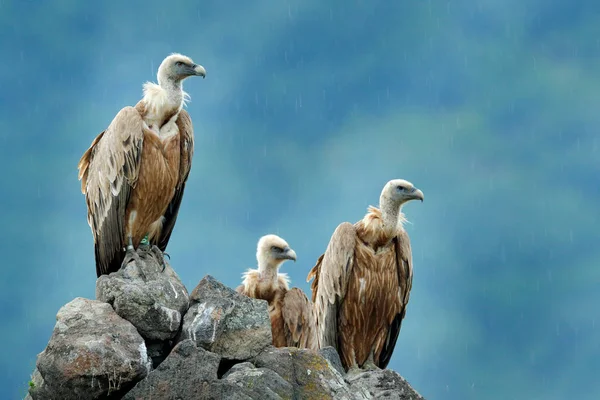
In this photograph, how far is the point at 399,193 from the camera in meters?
14.8

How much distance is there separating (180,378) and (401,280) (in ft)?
16.5

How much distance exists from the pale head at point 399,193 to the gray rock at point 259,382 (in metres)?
4.36

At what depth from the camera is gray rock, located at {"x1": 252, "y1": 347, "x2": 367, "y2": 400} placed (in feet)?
37.1

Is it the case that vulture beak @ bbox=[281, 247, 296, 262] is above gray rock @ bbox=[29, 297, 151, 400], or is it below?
above

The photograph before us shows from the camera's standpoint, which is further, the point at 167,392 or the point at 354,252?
the point at 354,252

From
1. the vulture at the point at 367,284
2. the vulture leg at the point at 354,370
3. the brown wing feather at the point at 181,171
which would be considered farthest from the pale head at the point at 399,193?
the brown wing feather at the point at 181,171

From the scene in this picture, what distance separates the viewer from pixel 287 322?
14.2m

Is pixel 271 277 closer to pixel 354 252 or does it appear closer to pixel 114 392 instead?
pixel 354 252

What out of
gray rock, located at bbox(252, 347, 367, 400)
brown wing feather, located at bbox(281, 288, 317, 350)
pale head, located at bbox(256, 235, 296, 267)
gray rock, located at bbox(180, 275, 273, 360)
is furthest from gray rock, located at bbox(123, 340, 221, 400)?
pale head, located at bbox(256, 235, 296, 267)

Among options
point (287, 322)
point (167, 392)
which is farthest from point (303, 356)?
point (287, 322)

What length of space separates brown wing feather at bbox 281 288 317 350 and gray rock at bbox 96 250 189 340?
8.36 ft

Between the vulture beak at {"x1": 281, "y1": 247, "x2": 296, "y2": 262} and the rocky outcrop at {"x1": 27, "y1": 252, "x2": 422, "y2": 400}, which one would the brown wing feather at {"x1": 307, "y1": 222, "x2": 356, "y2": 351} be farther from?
the rocky outcrop at {"x1": 27, "y1": 252, "x2": 422, "y2": 400}

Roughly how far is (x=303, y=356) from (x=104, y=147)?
399 cm

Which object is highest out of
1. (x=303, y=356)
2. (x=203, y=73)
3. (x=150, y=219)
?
(x=203, y=73)
